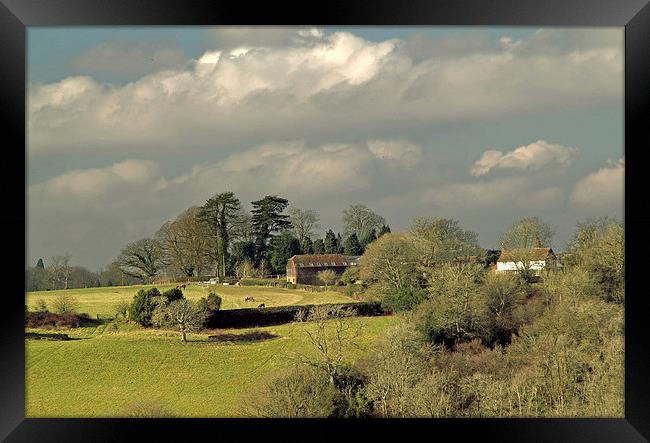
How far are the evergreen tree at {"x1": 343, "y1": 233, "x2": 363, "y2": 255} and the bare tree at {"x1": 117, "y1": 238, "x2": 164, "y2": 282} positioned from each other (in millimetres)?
1940

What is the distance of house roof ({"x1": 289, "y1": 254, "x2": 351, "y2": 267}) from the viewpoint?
21.5 feet

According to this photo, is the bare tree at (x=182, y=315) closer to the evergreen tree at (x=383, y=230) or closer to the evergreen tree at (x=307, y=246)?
the evergreen tree at (x=307, y=246)

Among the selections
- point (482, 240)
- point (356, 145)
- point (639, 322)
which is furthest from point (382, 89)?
point (639, 322)

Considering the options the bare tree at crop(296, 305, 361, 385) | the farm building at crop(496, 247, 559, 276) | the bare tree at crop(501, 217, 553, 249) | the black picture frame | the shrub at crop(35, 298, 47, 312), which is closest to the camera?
the black picture frame

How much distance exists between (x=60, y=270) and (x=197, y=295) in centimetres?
143

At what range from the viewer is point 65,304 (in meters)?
6.48

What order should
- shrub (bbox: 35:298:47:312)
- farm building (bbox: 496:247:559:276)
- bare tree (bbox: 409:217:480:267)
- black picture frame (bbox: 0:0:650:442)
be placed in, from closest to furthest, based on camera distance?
black picture frame (bbox: 0:0:650:442), shrub (bbox: 35:298:47:312), bare tree (bbox: 409:217:480:267), farm building (bbox: 496:247:559:276)

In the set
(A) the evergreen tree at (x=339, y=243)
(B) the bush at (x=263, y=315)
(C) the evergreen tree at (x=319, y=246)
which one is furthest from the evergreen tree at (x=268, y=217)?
(B) the bush at (x=263, y=315)

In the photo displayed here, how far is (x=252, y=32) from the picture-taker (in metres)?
6.55

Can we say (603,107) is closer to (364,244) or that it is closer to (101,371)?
(364,244)

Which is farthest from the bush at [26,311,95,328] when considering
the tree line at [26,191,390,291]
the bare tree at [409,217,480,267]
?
the bare tree at [409,217,480,267]

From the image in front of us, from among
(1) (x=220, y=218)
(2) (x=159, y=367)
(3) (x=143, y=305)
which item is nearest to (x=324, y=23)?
(1) (x=220, y=218)

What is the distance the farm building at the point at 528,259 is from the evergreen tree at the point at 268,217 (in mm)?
2470

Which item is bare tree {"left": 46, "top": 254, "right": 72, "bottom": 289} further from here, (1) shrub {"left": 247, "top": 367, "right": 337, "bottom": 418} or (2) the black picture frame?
(2) the black picture frame
